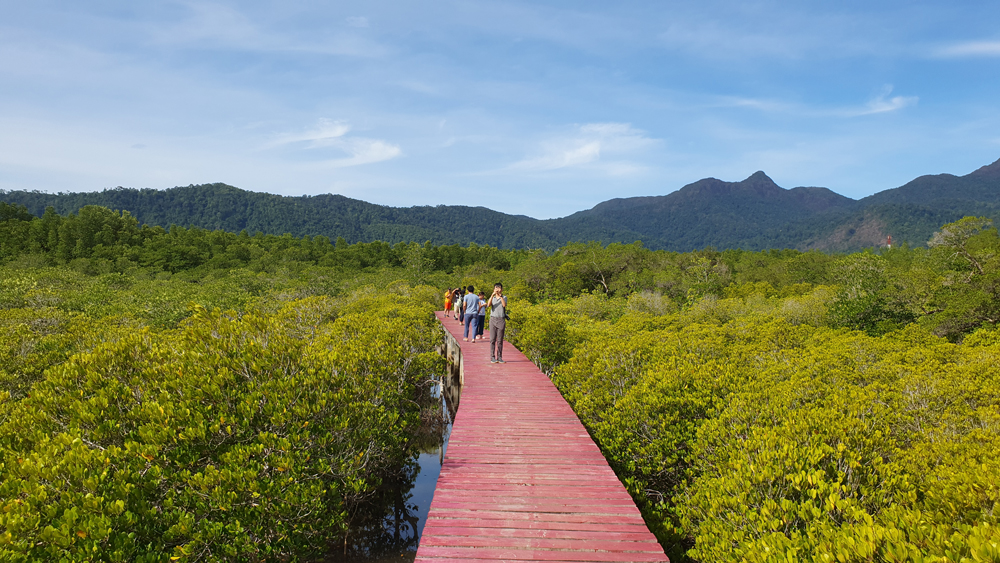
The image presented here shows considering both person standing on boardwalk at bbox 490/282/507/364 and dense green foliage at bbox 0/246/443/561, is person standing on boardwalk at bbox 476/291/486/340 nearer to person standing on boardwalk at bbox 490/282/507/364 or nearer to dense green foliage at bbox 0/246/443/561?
person standing on boardwalk at bbox 490/282/507/364

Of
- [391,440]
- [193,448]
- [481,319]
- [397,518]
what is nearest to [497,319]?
[481,319]

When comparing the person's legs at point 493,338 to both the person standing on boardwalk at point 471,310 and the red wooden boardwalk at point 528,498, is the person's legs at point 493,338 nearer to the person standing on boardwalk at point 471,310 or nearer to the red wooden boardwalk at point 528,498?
the person standing on boardwalk at point 471,310

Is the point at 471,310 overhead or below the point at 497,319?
below

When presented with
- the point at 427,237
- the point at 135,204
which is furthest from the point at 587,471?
the point at 135,204

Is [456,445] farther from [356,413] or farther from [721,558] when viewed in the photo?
[721,558]

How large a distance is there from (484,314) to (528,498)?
30.0 ft

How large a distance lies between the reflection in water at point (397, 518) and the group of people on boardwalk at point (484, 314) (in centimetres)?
265

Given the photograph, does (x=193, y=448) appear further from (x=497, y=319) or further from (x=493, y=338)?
(x=493, y=338)

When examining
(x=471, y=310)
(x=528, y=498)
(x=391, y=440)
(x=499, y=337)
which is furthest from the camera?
(x=471, y=310)

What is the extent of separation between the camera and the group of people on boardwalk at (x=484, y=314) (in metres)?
9.66

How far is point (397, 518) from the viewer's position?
844cm

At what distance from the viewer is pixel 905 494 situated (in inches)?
151

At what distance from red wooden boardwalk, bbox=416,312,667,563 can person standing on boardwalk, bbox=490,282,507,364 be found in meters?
2.57

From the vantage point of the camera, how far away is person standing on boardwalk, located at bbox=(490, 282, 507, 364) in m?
9.59
